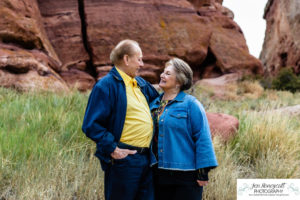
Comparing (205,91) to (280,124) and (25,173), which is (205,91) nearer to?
(280,124)

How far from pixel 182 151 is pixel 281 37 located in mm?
21219

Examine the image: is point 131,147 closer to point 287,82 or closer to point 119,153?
point 119,153

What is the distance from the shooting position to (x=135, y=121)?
6.69 ft

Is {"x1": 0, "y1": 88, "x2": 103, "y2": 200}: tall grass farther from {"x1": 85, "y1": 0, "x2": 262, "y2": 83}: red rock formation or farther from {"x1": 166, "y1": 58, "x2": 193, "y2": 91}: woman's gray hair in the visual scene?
{"x1": 85, "y1": 0, "x2": 262, "y2": 83}: red rock formation

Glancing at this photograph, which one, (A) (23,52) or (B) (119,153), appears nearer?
(B) (119,153)

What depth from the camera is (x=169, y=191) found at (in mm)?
2092

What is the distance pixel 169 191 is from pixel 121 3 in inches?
436

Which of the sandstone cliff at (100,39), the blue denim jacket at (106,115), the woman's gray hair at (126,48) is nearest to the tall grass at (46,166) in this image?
the blue denim jacket at (106,115)

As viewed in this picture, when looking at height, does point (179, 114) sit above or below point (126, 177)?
above

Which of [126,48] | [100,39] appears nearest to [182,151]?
[126,48]

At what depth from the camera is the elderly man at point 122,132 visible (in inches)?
74.8

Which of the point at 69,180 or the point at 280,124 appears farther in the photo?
the point at 280,124

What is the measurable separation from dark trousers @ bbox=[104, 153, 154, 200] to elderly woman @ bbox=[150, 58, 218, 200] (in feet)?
0.51

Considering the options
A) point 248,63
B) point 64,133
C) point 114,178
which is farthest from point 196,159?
point 248,63
